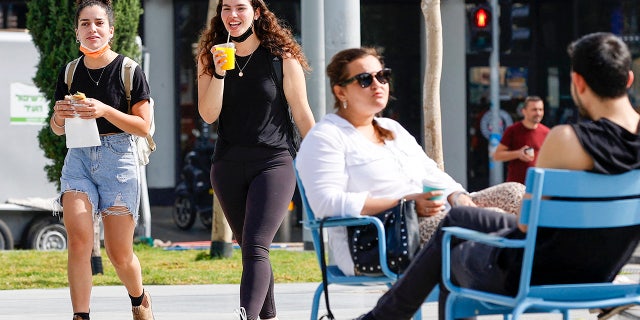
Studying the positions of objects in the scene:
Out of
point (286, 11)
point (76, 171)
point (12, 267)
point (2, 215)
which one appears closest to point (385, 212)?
point (76, 171)

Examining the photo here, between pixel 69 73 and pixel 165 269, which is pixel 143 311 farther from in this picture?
pixel 165 269

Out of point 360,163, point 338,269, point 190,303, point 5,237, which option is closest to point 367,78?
point 360,163

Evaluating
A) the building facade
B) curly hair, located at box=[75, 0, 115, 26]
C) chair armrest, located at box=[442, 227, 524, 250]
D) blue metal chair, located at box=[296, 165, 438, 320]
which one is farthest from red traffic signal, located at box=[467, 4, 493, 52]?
chair armrest, located at box=[442, 227, 524, 250]

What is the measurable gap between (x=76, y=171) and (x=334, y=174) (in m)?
1.79

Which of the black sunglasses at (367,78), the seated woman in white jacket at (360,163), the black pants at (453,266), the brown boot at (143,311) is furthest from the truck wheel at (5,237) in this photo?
the black pants at (453,266)

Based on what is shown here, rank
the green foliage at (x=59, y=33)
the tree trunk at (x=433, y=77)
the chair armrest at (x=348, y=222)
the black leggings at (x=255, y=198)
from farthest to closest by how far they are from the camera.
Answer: the green foliage at (x=59, y=33) → the tree trunk at (x=433, y=77) → the black leggings at (x=255, y=198) → the chair armrest at (x=348, y=222)

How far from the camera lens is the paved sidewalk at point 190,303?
8.28m

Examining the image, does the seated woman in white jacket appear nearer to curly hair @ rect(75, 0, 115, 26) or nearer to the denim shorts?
the denim shorts

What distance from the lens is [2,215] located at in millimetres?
14805

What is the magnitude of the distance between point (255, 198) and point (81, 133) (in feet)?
3.03

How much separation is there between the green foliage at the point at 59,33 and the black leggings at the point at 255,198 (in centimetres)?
593

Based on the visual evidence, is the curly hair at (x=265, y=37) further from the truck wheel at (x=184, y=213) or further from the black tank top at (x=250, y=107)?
the truck wheel at (x=184, y=213)

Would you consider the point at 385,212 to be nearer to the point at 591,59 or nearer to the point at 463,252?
the point at 463,252

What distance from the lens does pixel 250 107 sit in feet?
21.6
